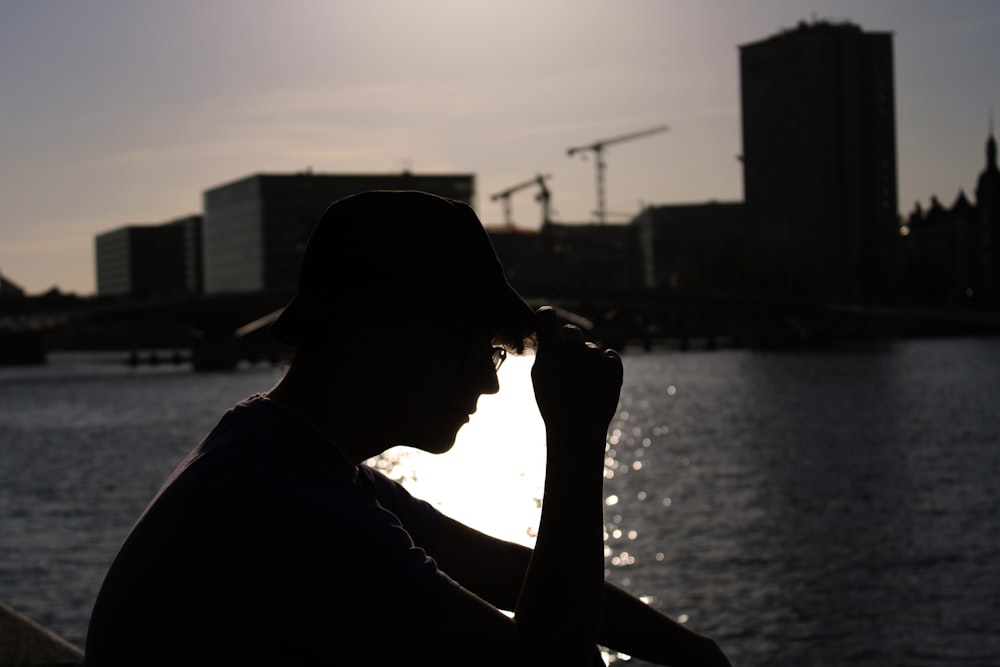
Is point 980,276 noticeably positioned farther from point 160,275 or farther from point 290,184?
point 160,275

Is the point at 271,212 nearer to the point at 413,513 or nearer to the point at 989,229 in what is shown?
the point at 989,229

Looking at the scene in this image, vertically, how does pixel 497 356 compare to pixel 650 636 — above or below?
above

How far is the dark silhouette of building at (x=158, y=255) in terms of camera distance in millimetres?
195125

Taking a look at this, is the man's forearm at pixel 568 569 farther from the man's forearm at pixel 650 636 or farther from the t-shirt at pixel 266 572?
the man's forearm at pixel 650 636

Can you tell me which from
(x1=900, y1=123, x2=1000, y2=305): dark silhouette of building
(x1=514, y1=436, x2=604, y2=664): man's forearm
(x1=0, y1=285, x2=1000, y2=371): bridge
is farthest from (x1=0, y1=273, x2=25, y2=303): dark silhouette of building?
(x1=900, y1=123, x2=1000, y2=305): dark silhouette of building

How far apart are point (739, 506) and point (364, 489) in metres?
21.6

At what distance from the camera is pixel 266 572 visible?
55.0 inches

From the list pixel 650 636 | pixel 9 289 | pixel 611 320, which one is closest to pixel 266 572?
pixel 650 636

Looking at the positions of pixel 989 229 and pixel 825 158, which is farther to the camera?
pixel 825 158

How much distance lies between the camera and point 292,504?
4.64 ft

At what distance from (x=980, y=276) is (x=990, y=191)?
9.38 m

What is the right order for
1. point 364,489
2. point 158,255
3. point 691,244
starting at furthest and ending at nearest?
point 158,255 < point 691,244 < point 364,489

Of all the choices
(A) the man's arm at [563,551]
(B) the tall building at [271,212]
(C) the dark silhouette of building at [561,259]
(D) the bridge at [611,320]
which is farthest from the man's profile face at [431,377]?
(B) the tall building at [271,212]

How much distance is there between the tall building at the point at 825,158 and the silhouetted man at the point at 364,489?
12900cm
